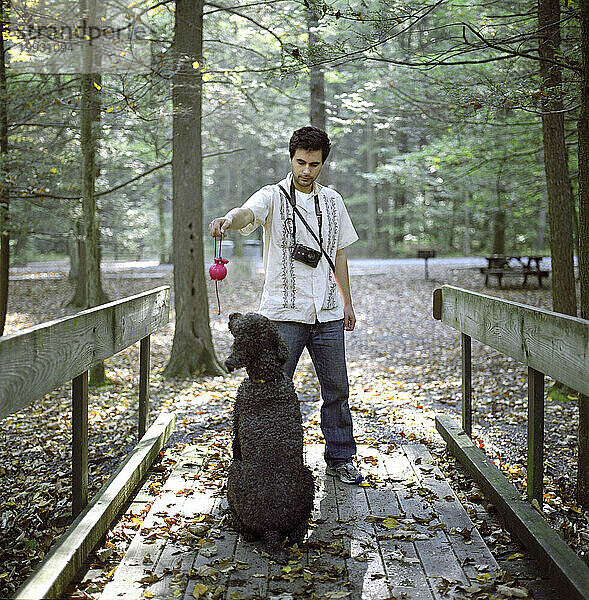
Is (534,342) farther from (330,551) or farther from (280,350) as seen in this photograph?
(330,551)

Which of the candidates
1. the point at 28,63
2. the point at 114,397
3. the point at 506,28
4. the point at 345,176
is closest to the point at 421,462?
the point at 114,397

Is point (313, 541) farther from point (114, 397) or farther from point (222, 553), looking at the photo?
point (114, 397)

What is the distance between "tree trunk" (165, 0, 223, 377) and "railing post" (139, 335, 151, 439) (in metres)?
3.87

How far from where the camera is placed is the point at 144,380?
16.3 ft

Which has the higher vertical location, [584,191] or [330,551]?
[584,191]

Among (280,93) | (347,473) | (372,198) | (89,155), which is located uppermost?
(372,198)

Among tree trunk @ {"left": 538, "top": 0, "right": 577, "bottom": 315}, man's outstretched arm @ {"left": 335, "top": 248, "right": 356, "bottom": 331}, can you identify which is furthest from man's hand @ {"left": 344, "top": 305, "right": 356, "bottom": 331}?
tree trunk @ {"left": 538, "top": 0, "right": 577, "bottom": 315}

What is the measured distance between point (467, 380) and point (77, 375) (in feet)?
9.88

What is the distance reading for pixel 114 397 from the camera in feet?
27.1

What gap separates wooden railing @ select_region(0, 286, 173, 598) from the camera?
2.58 m

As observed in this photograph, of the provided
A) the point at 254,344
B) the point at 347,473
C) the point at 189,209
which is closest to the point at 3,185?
the point at 189,209

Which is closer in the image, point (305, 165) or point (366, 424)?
point (305, 165)

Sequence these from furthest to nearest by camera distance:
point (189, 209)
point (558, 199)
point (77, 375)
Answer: point (189, 209)
point (558, 199)
point (77, 375)

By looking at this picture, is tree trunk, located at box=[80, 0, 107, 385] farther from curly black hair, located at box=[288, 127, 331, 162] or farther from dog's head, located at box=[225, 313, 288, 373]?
dog's head, located at box=[225, 313, 288, 373]
